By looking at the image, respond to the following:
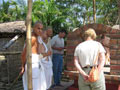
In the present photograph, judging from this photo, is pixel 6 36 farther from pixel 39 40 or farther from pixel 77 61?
pixel 77 61

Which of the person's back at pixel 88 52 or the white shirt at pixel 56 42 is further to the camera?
the white shirt at pixel 56 42

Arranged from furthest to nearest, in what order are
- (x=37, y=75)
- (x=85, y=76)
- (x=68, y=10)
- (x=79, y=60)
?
(x=68, y=10)
(x=37, y=75)
(x=79, y=60)
(x=85, y=76)

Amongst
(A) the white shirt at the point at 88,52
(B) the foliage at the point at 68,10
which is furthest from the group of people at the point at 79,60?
(B) the foliage at the point at 68,10

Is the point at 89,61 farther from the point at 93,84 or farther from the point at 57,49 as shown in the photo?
the point at 57,49

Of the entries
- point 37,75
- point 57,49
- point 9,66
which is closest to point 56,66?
point 57,49

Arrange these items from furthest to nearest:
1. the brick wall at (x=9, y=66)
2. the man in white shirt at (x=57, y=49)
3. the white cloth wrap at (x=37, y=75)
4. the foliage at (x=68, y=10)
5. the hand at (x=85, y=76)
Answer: the foliage at (x=68, y=10), the brick wall at (x=9, y=66), the man in white shirt at (x=57, y=49), the white cloth wrap at (x=37, y=75), the hand at (x=85, y=76)

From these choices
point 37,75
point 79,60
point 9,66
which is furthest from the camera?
point 9,66

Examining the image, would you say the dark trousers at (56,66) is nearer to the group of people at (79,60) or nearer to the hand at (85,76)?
the group of people at (79,60)

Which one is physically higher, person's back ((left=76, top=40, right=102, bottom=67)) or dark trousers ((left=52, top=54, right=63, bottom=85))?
person's back ((left=76, top=40, right=102, bottom=67))

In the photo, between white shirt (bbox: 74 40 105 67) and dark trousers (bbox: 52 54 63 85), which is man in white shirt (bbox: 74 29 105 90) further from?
dark trousers (bbox: 52 54 63 85)

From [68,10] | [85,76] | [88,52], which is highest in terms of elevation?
[68,10]

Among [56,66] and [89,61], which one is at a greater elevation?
[89,61]

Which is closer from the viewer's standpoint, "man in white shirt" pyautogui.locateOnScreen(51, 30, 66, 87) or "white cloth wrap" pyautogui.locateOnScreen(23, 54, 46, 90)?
"white cloth wrap" pyautogui.locateOnScreen(23, 54, 46, 90)

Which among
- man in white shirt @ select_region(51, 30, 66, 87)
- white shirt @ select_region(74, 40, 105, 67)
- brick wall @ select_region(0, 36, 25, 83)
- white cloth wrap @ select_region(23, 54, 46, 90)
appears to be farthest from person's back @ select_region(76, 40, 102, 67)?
brick wall @ select_region(0, 36, 25, 83)
